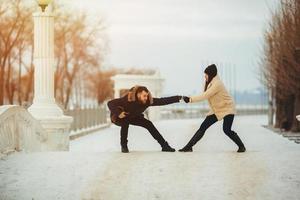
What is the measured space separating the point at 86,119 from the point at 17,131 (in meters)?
25.4

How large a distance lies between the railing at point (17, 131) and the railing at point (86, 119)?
1719 centimetres

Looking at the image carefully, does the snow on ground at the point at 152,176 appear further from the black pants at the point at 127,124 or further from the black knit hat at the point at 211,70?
the black knit hat at the point at 211,70

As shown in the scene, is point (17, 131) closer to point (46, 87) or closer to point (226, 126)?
point (46, 87)

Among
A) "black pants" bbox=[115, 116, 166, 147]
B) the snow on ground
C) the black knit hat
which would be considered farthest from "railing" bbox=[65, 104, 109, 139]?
the snow on ground

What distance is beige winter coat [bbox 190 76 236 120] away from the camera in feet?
41.7

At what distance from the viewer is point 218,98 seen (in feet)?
42.3

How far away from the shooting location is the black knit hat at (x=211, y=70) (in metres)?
12.6

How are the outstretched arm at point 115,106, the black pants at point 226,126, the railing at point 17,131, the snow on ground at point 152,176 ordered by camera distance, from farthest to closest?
the black pants at point 226,126 < the outstretched arm at point 115,106 < the railing at point 17,131 < the snow on ground at point 152,176

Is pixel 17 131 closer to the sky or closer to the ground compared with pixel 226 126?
closer to the ground

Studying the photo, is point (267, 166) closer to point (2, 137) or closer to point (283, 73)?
point (2, 137)

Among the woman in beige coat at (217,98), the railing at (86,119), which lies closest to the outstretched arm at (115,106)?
the woman in beige coat at (217,98)

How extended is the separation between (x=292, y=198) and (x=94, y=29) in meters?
46.2

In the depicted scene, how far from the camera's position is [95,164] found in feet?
35.2

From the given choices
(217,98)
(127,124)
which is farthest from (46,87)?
(217,98)
